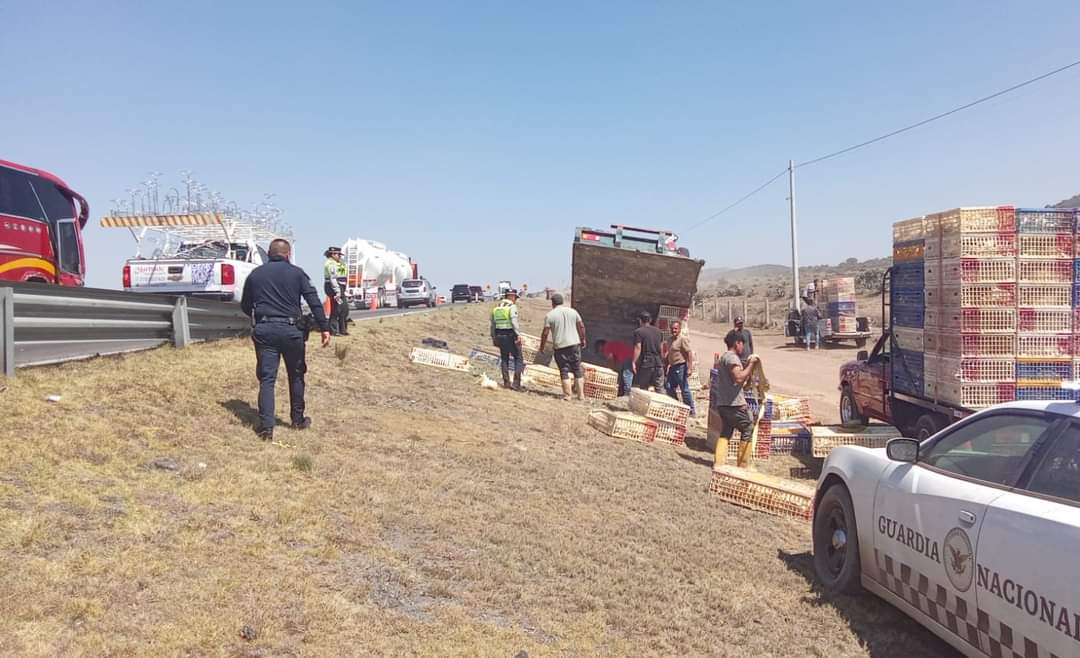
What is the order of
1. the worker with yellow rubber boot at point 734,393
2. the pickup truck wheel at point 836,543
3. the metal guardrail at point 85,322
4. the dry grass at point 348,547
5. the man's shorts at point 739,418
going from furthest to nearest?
the man's shorts at point 739,418 < the worker with yellow rubber boot at point 734,393 < the metal guardrail at point 85,322 < the pickup truck wheel at point 836,543 < the dry grass at point 348,547

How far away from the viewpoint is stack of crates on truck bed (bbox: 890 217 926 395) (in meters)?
8.37

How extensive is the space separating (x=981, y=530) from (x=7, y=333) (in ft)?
25.4

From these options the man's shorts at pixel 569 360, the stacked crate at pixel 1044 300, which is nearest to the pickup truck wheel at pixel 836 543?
the stacked crate at pixel 1044 300

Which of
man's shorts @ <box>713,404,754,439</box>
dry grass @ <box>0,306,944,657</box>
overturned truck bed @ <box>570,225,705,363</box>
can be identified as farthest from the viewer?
overturned truck bed @ <box>570,225,705,363</box>

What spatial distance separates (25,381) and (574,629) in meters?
5.61

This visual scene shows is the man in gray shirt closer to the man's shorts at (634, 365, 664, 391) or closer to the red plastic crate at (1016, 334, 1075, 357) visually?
the red plastic crate at (1016, 334, 1075, 357)

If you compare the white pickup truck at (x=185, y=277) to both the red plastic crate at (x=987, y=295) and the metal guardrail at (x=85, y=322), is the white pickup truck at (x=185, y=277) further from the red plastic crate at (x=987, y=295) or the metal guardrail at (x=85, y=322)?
the red plastic crate at (x=987, y=295)

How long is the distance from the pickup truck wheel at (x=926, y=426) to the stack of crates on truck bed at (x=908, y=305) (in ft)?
0.99

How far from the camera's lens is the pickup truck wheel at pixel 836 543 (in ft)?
15.9

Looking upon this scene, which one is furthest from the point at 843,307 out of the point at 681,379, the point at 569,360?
the point at 569,360

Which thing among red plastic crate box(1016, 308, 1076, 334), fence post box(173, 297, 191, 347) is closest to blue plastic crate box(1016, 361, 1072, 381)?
red plastic crate box(1016, 308, 1076, 334)

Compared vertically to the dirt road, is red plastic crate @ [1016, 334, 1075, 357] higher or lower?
higher

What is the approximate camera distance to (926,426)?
8359mm

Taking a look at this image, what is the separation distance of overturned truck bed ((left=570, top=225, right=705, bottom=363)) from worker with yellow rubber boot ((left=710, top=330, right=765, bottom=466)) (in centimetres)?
543
